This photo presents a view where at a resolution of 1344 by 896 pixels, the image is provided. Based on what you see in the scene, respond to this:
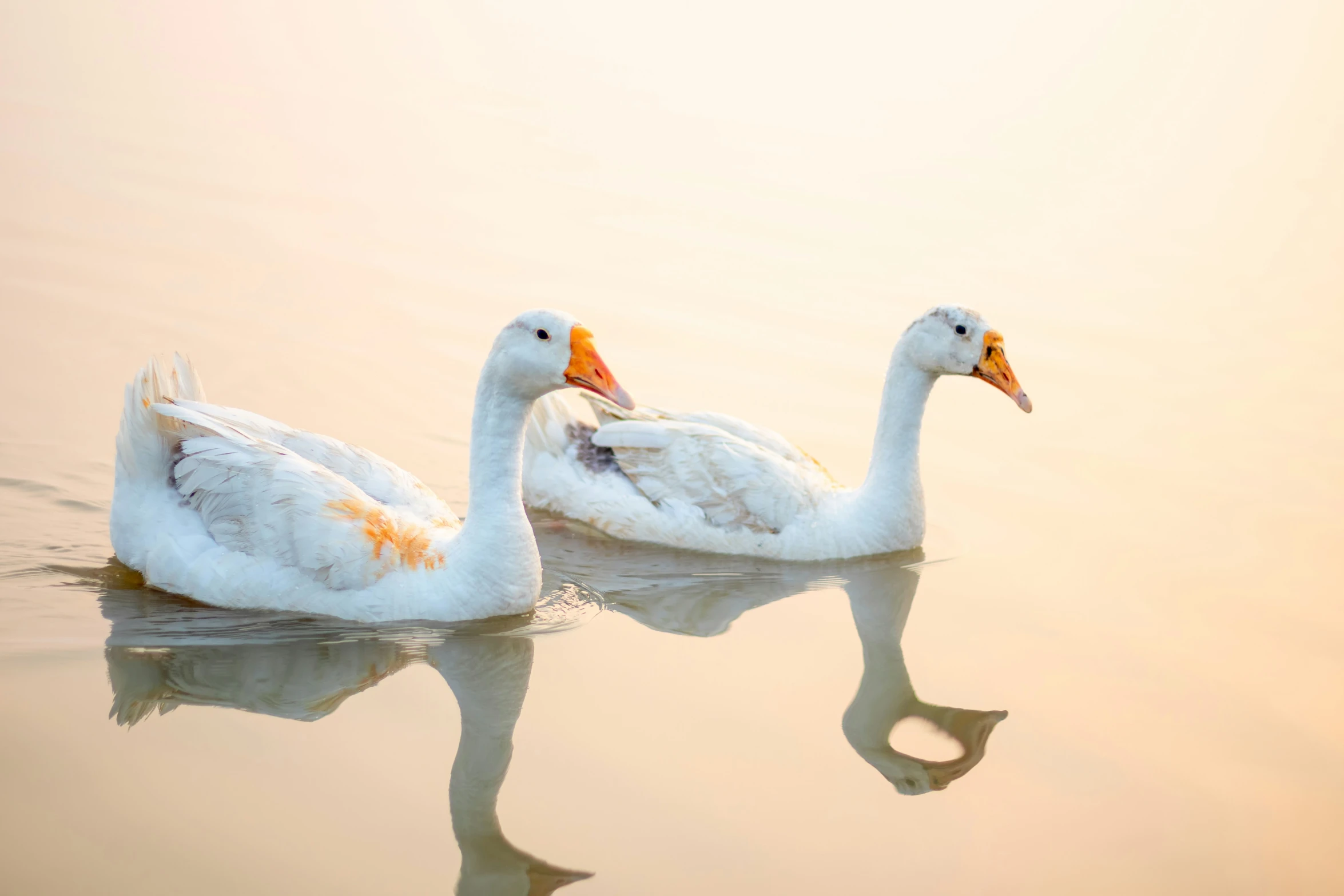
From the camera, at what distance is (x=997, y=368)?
8.16m

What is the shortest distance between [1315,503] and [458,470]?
608 cm

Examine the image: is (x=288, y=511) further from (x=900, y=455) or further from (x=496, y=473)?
(x=900, y=455)

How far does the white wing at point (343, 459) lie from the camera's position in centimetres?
705

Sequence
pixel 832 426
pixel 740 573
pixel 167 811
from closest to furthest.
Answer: pixel 167 811 → pixel 740 573 → pixel 832 426

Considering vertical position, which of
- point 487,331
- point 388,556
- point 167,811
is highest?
point 487,331

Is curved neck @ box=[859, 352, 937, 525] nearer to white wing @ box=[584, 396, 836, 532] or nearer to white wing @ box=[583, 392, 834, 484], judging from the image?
white wing @ box=[584, 396, 836, 532]

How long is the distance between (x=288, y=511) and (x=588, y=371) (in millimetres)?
1622

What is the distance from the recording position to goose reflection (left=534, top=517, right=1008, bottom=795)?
20.3 feet

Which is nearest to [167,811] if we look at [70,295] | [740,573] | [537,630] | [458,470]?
[537,630]

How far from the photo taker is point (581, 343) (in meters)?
6.33

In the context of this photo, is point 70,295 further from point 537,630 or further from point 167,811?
point 167,811

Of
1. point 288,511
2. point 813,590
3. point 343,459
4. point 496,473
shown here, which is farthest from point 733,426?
point 288,511

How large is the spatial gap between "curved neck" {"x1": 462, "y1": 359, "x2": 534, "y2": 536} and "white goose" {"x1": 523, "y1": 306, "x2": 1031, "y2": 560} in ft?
6.38

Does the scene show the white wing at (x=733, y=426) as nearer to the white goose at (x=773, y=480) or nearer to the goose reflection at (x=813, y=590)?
the white goose at (x=773, y=480)
